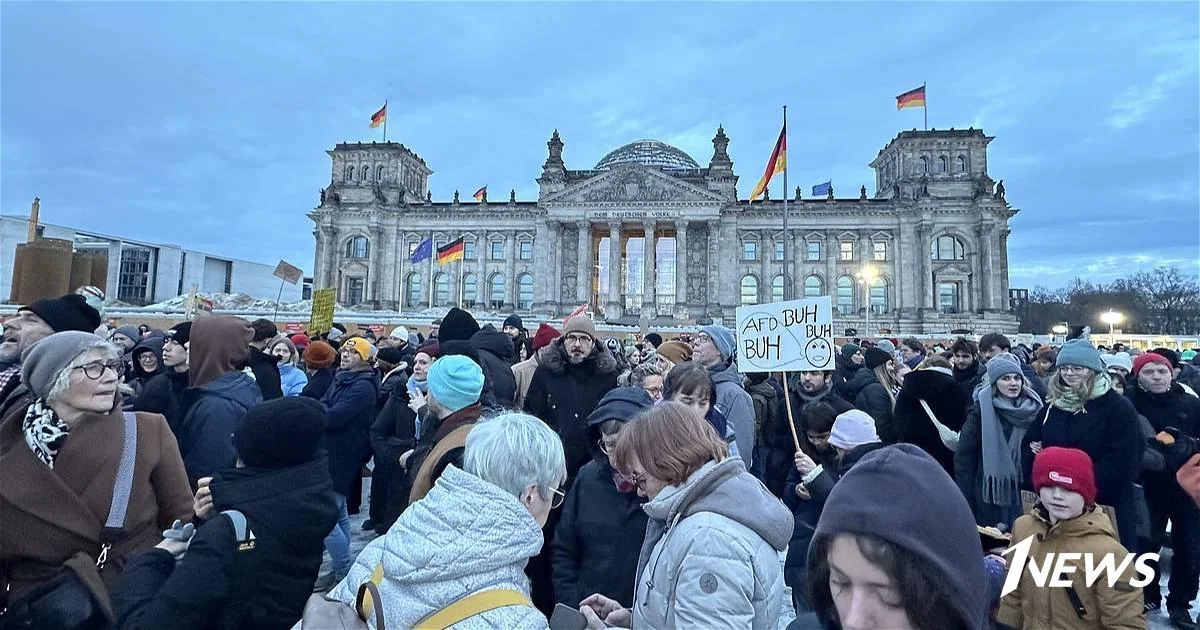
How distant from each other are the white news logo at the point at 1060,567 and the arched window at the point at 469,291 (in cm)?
5347

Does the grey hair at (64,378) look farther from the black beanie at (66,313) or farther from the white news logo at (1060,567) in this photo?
the white news logo at (1060,567)

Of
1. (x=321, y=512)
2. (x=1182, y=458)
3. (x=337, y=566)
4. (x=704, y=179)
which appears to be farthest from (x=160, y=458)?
(x=704, y=179)

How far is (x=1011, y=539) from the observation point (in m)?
3.47

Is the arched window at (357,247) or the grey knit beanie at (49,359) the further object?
the arched window at (357,247)

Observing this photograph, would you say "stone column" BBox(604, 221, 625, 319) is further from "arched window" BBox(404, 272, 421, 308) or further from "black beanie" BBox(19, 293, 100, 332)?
"black beanie" BBox(19, 293, 100, 332)

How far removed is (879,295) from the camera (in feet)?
169

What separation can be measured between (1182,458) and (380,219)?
55.6 metres

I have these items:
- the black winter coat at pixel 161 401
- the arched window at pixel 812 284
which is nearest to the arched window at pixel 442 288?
the arched window at pixel 812 284

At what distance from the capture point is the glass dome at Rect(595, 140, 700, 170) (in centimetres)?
6109

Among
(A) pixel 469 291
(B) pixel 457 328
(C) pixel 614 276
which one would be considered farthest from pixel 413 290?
(B) pixel 457 328

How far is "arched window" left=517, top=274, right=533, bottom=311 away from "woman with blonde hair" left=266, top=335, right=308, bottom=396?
154 ft

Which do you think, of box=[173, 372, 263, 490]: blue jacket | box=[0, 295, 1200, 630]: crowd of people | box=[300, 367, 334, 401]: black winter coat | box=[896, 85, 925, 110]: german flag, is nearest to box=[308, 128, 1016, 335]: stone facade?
box=[896, 85, 925, 110]: german flag

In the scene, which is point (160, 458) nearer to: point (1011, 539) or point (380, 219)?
point (1011, 539)

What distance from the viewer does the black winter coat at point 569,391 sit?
5.61 meters
